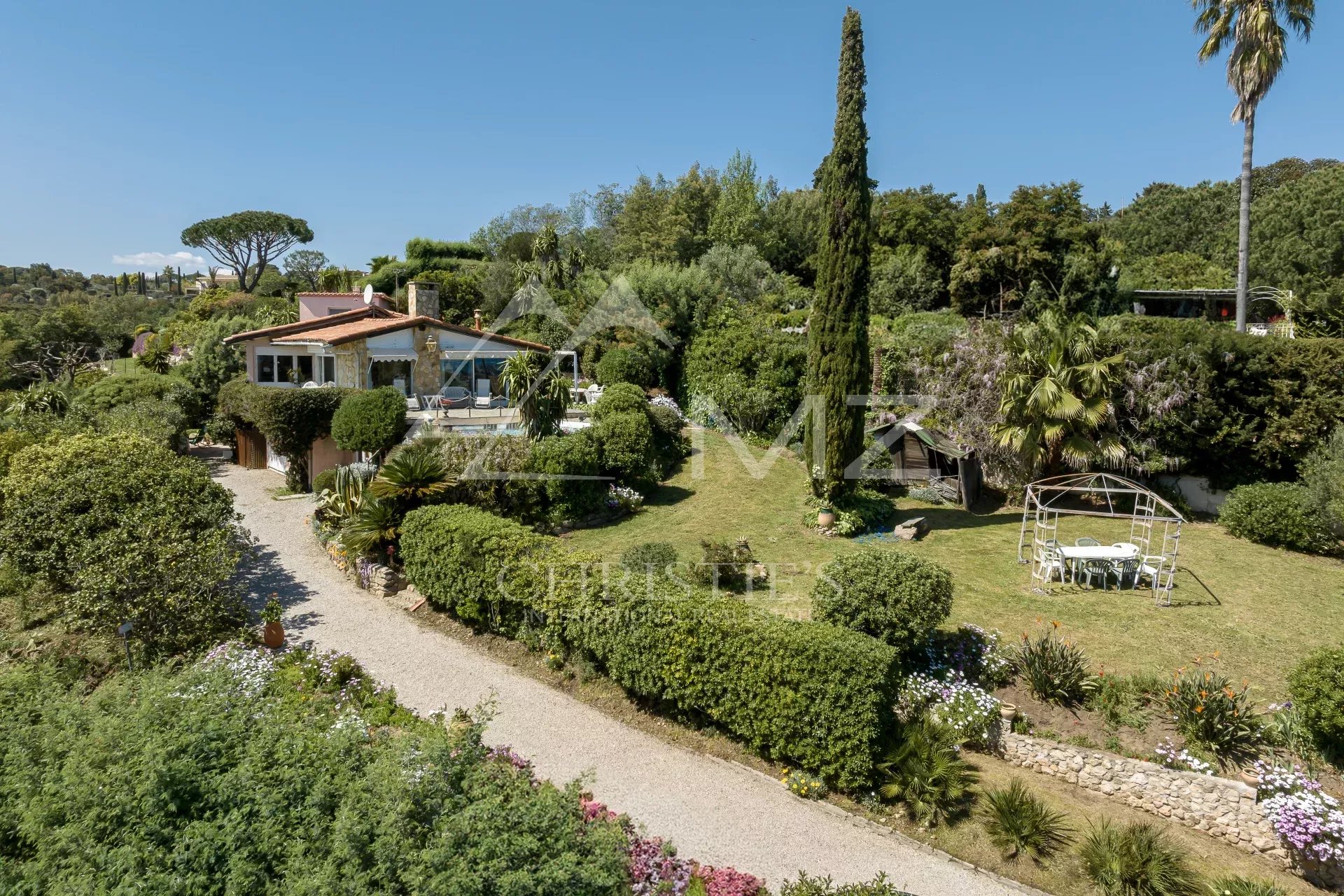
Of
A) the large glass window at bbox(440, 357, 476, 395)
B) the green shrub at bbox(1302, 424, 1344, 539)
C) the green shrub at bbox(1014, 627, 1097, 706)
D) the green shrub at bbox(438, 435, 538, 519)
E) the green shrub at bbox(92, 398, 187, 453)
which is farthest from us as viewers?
the large glass window at bbox(440, 357, 476, 395)

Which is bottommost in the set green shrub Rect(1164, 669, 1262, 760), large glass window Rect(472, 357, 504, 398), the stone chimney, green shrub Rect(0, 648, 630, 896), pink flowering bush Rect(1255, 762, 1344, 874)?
pink flowering bush Rect(1255, 762, 1344, 874)

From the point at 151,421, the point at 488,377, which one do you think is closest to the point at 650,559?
the point at 488,377

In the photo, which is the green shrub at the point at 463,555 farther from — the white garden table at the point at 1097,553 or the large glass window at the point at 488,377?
the large glass window at the point at 488,377

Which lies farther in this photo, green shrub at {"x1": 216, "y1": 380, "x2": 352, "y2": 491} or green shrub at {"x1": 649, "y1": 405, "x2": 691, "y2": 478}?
green shrub at {"x1": 649, "y1": 405, "x2": 691, "y2": 478}

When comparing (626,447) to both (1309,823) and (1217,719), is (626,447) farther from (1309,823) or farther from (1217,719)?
(1309,823)

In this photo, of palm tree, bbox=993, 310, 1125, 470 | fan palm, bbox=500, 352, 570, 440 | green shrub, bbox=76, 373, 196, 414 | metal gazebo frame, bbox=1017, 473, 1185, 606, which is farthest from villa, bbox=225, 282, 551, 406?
metal gazebo frame, bbox=1017, 473, 1185, 606

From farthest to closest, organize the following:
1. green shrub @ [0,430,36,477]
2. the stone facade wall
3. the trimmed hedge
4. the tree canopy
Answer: the tree canopy < green shrub @ [0,430,36,477] < the trimmed hedge < the stone facade wall

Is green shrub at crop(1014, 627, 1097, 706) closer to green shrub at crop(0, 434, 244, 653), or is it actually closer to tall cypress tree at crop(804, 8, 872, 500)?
tall cypress tree at crop(804, 8, 872, 500)

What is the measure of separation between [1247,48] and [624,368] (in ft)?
73.0

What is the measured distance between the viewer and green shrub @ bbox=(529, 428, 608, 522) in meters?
16.9

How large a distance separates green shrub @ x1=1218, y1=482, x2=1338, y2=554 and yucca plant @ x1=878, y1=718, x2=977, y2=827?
38.9 ft

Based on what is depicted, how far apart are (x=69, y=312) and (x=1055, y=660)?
64736 mm

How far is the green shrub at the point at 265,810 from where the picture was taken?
208 inches

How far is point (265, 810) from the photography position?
5680 mm
